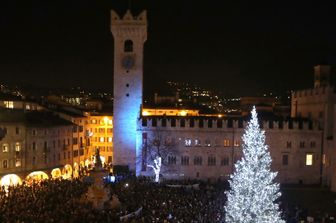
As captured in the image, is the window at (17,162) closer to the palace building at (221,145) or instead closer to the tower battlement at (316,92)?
the palace building at (221,145)

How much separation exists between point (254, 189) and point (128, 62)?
38371 millimetres

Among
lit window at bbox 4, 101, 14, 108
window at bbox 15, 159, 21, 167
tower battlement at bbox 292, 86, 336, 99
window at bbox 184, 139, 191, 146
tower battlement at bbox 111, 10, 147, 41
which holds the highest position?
tower battlement at bbox 111, 10, 147, 41

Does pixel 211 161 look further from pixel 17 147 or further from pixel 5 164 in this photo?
pixel 5 164

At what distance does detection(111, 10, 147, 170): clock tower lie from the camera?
63.5 meters

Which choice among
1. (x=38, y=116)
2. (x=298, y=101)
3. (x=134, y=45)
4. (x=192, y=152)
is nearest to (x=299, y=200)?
(x=192, y=152)

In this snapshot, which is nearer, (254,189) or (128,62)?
(254,189)

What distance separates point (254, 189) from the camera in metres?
28.3

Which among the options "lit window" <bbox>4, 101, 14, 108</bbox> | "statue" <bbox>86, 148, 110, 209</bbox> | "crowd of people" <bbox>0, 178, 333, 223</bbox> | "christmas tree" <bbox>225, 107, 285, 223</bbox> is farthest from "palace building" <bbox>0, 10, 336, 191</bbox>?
"christmas tree" <bbox>225, 107, 285, 223</bbox>

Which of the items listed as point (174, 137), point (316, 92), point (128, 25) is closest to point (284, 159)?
point (316, 92)

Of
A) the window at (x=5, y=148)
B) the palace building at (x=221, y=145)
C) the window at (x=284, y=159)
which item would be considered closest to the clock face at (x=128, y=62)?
the palace building at (x=221, y=145)

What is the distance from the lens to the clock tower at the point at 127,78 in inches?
2499

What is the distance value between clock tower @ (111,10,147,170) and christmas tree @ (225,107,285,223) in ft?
117

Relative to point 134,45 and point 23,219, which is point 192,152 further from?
point 23,219

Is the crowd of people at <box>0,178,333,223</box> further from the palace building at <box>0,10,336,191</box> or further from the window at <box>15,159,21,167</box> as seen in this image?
the palace building at <box>0,10,336,191</box>
